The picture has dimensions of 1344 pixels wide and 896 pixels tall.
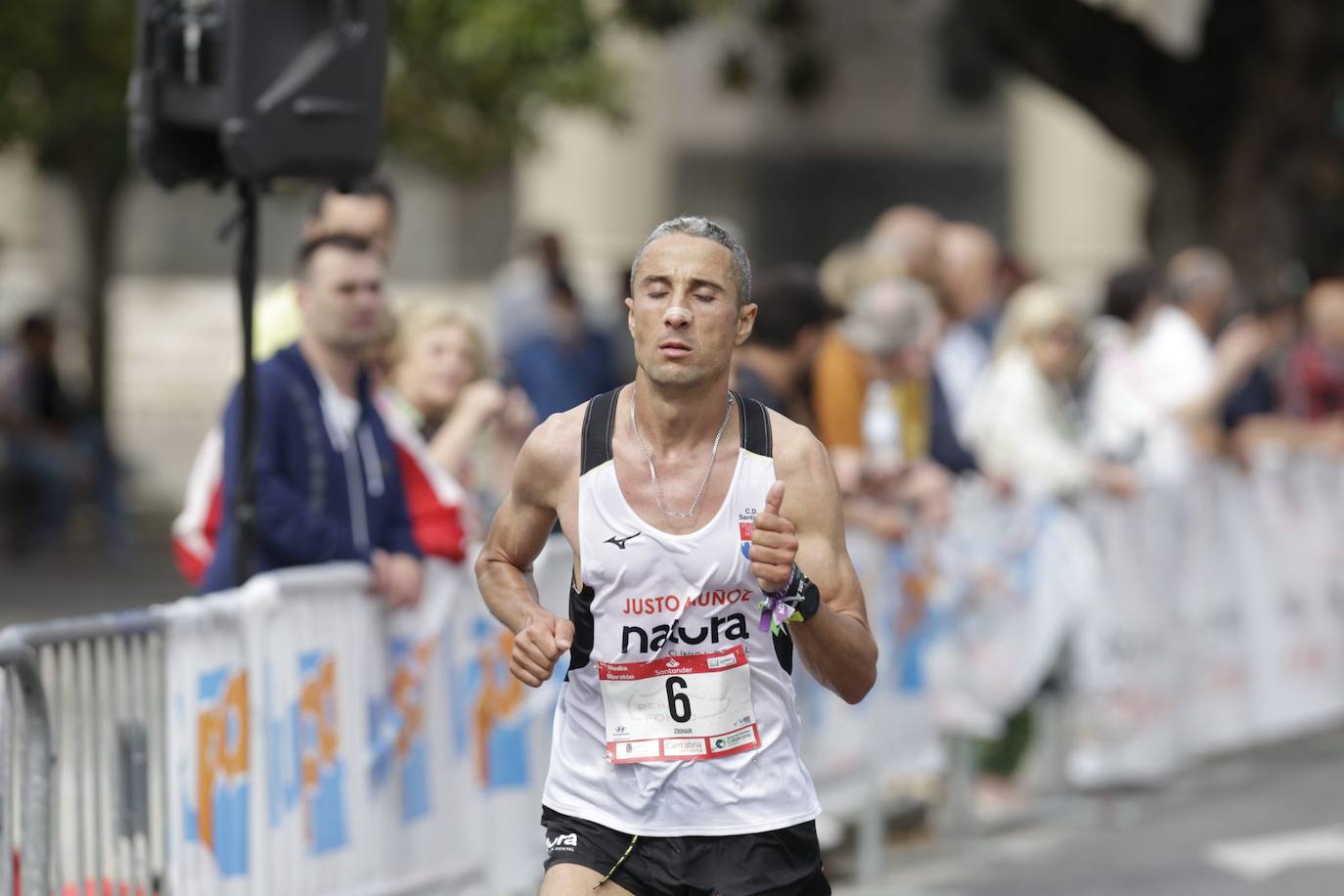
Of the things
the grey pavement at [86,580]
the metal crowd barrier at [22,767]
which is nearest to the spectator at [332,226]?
the metal crowd barrier at [22,767]

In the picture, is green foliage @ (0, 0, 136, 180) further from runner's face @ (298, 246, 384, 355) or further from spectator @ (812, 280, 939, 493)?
runner's face @ (298, 246, 384, 355)

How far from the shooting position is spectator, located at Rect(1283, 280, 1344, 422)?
1353cm

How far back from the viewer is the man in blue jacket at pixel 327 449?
22.5 ft

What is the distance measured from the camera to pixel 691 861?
4809mm

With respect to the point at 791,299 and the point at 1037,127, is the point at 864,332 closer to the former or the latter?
→ the point at 791,299

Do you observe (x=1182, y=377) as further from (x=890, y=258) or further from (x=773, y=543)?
(x=773, y=543)

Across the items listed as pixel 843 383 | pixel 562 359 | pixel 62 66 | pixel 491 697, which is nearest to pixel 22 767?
pixel 491 697

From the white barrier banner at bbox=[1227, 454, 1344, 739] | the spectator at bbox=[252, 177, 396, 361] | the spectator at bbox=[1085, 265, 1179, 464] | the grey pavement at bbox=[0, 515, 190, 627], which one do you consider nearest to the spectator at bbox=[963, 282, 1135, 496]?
the spectator at bbox=[1085, 265, 1179, 464]

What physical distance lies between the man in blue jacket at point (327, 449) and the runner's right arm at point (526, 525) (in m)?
1.92

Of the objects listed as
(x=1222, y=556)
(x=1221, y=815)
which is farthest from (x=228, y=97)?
(x=1222, y=556)

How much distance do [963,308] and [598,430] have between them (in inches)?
256

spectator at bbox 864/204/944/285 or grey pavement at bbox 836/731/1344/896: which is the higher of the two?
spectator at bbox 864/204/944/285

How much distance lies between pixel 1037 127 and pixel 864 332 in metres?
23.8

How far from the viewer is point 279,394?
695cm
